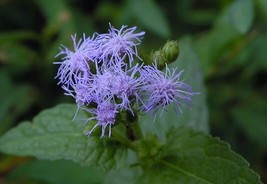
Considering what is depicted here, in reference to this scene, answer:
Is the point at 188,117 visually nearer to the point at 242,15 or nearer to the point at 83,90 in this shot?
the point at 242,15

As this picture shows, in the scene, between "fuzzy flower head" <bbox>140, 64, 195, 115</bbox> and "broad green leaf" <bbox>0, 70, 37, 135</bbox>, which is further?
"broad green leaf" <bbox>0, 70, 37, 135</bbox>

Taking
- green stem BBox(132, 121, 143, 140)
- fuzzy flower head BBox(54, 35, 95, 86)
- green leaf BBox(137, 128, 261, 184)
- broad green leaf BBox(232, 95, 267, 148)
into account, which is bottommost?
green leaf BBox(137, 128, 261, 184)

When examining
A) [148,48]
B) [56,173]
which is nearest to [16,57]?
[148,48]

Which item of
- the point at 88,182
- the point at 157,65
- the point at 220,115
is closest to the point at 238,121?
the point at 220,115

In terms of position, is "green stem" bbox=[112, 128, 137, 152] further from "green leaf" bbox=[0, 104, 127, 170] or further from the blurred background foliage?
the blurred background foliage

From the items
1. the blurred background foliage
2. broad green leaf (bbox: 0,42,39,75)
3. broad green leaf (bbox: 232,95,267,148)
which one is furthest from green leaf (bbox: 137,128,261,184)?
broad green leaf (bbox: 0,42,39,75)
